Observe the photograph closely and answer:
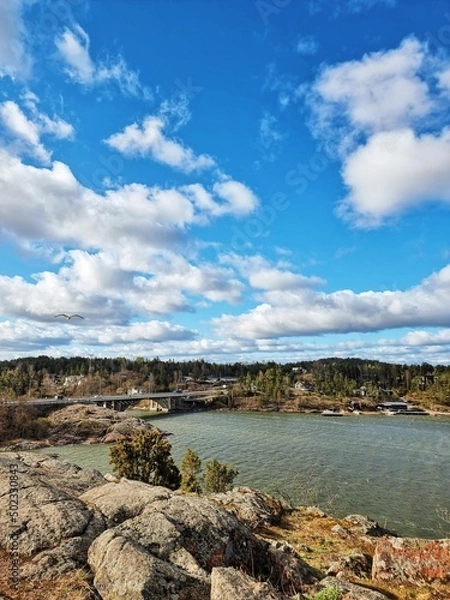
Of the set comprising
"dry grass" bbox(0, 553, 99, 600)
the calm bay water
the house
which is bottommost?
the house

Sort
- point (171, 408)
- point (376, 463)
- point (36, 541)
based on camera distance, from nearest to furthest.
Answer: point (36, 541) < point (376, 463) < point (171, 408)

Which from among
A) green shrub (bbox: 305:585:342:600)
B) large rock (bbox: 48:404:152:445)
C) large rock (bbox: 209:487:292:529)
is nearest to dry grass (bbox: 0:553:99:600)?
green shrub (bbox: 305:585:342:600)

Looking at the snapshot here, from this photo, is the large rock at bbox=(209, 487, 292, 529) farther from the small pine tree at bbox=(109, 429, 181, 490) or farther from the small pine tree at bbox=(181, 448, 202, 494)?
the small pine tree at bbox=(109, 429, 181, 490)

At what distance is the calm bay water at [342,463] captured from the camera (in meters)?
40.8

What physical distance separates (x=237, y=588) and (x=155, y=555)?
10.4ft

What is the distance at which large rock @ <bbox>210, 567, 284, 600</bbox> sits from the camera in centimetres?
868

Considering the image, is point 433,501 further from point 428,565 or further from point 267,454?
point 428,565

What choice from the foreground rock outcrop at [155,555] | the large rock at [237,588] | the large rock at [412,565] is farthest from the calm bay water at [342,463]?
the large rock at [237,588]

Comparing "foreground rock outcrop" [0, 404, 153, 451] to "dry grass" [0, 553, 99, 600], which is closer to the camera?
"dry grass" [0, 553, 99, 600]

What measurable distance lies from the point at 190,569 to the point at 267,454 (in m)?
62.3

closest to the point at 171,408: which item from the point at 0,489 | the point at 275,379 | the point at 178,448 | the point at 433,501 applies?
the point at 275,379

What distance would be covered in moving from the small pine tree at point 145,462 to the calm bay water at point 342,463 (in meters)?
9.40

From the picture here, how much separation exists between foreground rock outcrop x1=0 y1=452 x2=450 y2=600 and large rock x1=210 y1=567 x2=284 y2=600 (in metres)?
0.02

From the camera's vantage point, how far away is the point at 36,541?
1127cm
